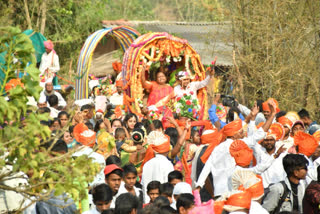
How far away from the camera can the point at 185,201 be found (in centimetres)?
565

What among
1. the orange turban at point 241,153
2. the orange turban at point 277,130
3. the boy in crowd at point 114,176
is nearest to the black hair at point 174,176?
the boy in crowd at point 114,176

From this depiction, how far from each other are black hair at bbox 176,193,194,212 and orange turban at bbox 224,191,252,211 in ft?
1.38

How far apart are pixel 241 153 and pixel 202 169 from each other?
2.71 ft

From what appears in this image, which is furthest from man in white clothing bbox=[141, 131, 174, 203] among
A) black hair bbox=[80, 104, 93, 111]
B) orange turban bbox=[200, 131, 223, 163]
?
black hair bbox=[80, 104, 93, 111]

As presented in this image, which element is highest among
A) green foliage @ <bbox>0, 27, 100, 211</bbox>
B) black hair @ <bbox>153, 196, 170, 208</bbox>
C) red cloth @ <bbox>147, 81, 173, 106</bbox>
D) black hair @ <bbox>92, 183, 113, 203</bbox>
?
green foliage @ <bbox>0, 27, 100, 211</bbox>

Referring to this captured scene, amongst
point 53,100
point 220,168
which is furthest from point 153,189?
point 53,100

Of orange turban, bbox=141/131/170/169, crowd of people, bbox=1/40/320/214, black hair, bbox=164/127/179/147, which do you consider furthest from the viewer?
black hair, bbox=164/127/179/147

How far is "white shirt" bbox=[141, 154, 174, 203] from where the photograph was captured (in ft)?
23.6

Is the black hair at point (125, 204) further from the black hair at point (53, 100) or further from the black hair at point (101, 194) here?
the black hair at point (53, 100)

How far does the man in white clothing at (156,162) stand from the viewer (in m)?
7.21

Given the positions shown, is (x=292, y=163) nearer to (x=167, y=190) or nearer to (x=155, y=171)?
(x=167, y=190)

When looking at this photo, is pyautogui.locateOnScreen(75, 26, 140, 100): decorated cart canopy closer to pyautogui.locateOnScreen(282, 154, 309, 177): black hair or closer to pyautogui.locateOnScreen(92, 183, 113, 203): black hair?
pyautogui.locateOnScreen(282, 154, 309, 177): black hair

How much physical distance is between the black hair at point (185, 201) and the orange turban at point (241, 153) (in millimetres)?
1613

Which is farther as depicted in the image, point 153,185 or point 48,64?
point 48,64
